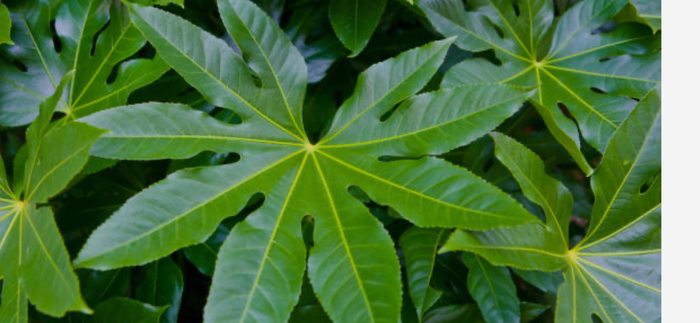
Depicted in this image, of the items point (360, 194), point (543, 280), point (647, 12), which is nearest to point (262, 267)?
point (360, 194)

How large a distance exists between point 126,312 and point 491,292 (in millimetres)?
507

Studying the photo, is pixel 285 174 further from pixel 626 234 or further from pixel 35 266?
pixel 626 234

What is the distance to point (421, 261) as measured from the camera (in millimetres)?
761

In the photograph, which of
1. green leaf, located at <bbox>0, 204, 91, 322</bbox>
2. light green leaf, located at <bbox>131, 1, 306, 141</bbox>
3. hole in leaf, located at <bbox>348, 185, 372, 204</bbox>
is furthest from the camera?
hole in leaf, located at <bbox>348, 185, 372, 204</bbox>

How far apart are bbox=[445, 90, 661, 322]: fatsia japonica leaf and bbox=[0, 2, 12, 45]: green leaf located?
0.65 metres

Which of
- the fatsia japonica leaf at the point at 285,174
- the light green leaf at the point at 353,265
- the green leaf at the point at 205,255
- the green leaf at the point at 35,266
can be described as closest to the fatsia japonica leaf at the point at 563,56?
the fatsia japonica leaf at the point at 285,174

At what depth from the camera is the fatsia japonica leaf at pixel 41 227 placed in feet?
1.81

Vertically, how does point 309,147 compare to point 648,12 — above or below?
→ below

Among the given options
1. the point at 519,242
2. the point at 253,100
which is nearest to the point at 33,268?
the point at 253,100

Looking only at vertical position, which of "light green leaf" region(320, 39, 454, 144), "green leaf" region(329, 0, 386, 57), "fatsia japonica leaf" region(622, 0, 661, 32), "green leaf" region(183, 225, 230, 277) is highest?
"fatsia japonica leaf" region(622, 0, 661, 32)

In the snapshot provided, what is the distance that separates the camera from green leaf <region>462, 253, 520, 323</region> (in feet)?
2.61

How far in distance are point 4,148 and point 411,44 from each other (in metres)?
0.99

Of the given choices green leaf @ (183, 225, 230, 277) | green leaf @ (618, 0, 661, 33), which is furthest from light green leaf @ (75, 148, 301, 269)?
green leaf @ (618, 0, 661, 33)

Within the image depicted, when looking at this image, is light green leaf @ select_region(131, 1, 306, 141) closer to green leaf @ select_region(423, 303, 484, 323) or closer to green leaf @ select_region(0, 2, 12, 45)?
green leaf @ select_region(0, 2, 12, 45)
